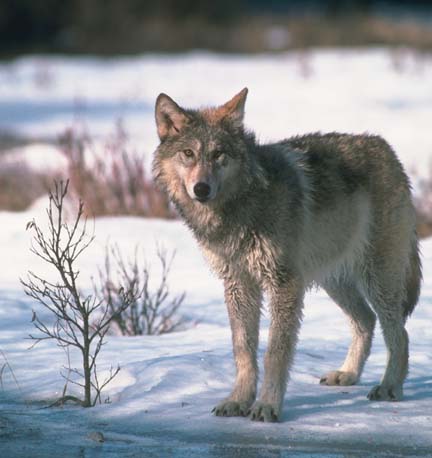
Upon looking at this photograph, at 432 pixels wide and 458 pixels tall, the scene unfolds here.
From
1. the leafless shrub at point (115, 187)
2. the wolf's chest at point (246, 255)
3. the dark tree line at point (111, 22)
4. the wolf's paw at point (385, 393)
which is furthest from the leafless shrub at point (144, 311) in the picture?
the dark tree line at point (111, 22)

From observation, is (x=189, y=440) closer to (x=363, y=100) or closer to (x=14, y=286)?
(x=14, y=286)

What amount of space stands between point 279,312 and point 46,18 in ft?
88.6

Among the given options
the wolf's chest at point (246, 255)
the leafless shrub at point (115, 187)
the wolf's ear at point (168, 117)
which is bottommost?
the wolf's chest at point (246, 255)

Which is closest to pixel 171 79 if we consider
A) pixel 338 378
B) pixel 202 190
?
pixel 338 378

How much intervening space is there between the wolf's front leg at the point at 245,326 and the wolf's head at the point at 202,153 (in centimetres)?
54

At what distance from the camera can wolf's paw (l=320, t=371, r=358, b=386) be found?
6582mm

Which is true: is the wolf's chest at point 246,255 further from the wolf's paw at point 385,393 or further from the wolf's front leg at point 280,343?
the wolf's paw at point 385,393

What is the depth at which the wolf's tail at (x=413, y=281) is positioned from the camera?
6.79 m

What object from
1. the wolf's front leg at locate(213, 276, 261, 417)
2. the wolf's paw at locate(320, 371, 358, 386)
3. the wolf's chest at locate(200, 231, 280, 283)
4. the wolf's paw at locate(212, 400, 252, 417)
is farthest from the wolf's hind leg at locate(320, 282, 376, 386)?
the wolf's chest at locate(200, 231, 280, 283)

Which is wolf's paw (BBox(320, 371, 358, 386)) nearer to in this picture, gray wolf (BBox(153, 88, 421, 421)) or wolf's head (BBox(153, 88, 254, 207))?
gray wolf (BBox(153, 88, 421, 421))

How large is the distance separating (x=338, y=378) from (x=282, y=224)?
3.95 feet

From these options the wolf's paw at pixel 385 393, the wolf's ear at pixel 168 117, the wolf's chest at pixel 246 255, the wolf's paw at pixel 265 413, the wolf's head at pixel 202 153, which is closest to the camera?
the wolf's paw at pixel 265 413

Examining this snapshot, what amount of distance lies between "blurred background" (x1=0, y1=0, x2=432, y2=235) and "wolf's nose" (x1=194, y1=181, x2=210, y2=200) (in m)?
5.97

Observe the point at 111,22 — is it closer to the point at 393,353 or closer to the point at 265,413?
the point at 393,353
